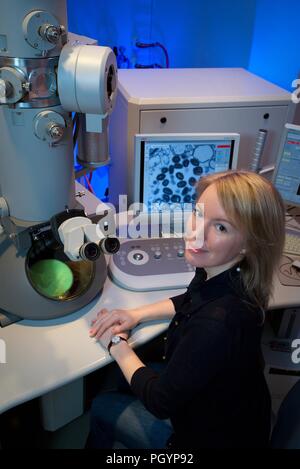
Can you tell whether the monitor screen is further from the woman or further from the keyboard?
the woman

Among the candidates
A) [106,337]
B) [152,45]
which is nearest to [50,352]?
[106,337]

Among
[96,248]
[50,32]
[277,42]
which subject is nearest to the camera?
[50,32]

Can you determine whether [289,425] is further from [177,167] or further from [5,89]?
[5,89]

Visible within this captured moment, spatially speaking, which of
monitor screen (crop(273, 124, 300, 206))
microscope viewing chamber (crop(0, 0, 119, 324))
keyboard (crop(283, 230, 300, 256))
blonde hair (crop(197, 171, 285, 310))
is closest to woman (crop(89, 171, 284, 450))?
blonde hair (crop(197, 171, 285, 310))

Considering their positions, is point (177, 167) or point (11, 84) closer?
point (11, 84)

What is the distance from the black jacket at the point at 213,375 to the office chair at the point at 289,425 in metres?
0.03

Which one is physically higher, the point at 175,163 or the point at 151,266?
the point at 175,163

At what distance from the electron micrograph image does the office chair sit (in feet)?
2.30

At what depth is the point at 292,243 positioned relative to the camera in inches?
58.5

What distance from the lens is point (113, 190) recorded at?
5.83 feet

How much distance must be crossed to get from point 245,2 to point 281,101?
1271mm

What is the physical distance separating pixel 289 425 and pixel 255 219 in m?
0.51

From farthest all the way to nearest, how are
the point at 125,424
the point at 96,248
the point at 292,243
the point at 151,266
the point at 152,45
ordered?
the point at 152,45, the point at 292,243, the point at 151,266, the point at 125,424, the point at 96,248
